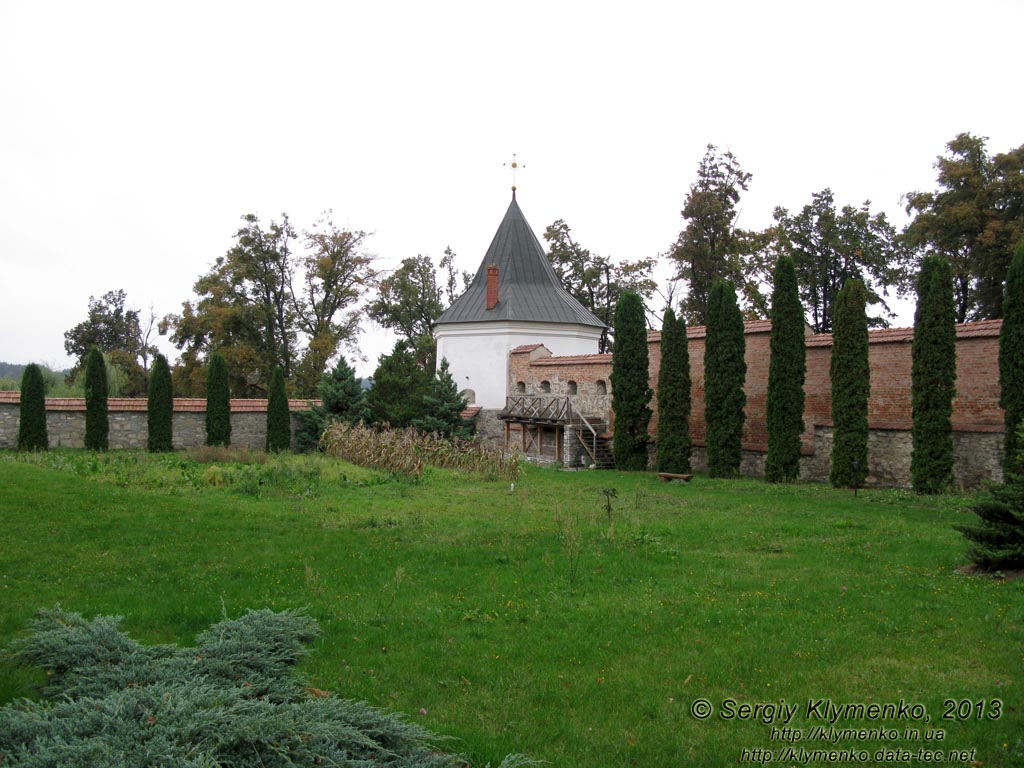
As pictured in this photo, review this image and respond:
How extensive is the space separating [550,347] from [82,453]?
16.2 m

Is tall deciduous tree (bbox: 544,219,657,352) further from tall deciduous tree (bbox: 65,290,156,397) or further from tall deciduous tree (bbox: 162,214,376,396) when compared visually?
tall deciduous tree (bbox: 65,290,156,397)

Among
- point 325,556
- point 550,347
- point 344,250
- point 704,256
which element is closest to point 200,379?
point 344,250

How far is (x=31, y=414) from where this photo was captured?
22156 millimetres

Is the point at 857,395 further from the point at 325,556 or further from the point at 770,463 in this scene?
the point at 325,556

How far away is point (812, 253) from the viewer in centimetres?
3098

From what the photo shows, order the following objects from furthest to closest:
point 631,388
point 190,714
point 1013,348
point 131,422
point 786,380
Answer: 1. point 131,422
2. point 631,388
3. point 786,380
4. point 1013,348
5. point 190,714

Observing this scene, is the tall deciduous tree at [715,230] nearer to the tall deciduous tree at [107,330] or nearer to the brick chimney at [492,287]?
the brick chimney at [492,287]

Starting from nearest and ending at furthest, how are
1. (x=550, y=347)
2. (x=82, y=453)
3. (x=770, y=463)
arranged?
(x=770, y=463), (x=82, y=453), (x=550, y=347)

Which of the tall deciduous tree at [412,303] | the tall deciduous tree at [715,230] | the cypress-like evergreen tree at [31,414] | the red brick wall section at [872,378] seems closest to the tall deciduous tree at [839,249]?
the tall deciduous tree at [715,230]

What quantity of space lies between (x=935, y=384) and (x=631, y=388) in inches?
332

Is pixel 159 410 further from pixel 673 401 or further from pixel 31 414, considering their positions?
pixel 673 401

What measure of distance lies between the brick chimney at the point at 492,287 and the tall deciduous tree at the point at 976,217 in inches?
590

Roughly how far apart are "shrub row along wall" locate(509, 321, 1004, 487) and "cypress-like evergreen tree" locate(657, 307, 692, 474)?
1.11m

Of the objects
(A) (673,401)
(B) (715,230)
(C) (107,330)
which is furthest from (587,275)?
(C) (107,330)
